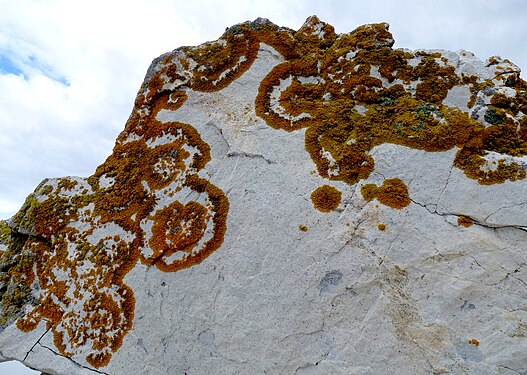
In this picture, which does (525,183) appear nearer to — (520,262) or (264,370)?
(520,262)

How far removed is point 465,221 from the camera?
4625 millimetres

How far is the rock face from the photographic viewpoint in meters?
4.46

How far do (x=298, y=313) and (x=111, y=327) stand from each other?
7.53 ft

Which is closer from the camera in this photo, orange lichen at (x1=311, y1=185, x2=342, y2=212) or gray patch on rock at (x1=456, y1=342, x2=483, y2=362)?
gray patch on rock at (x1=456, y1=342, x2=483, y2=362)

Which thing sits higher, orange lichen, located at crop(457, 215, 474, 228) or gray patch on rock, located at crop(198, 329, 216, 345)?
orange lichen, located at crop(457, 215, 474, 228)

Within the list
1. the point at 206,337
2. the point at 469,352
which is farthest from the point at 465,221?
the point at 206,337

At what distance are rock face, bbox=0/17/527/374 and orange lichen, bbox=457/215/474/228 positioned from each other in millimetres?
14

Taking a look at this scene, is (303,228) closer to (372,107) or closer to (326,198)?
(326,198)

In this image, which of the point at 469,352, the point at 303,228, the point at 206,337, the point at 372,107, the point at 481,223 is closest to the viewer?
the point at 469,352

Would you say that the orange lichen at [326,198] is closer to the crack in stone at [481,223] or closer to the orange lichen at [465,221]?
the crack in stone at [481,223]

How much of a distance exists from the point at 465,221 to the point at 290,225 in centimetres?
192

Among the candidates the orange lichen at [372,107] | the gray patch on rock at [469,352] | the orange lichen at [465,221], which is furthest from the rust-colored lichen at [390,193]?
the gray patch on rock at [469,352]

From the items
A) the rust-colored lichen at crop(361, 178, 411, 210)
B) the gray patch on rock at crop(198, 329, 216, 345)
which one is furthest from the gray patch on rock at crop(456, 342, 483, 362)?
the gray patch on rock at crop(198, 329, 216, 345)

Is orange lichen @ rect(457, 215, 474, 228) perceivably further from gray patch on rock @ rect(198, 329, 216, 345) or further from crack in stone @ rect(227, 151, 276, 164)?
gray patch on rock @ rect(198, 329, 216, 345)
